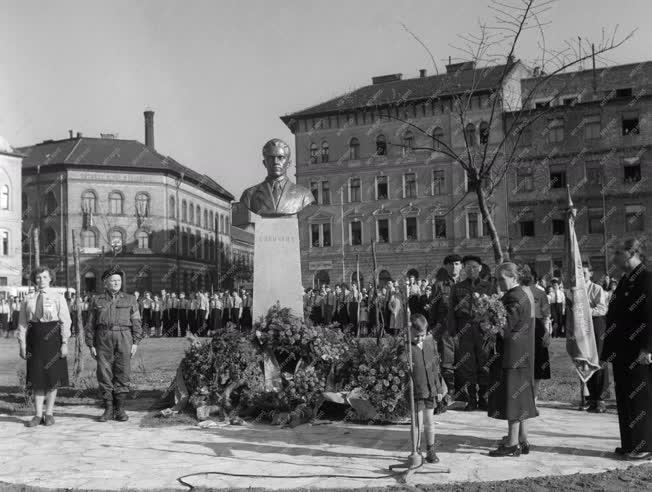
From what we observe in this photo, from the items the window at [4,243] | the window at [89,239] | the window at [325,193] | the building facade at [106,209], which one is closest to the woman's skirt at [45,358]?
the window at [325,193]

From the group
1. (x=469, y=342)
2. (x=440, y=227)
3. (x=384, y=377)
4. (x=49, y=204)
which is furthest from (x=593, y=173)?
(x=384, y=377)

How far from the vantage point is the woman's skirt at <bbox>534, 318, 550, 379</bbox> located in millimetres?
8797

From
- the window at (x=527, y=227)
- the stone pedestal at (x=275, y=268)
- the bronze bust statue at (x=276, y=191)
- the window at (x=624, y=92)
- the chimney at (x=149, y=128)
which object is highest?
the chimney at (x=149, y=128)

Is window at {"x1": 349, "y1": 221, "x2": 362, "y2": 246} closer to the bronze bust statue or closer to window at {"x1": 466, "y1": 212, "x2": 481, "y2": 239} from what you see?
window at {"x1": 466, "y1": 212, "x2": 481, "y2": 239}

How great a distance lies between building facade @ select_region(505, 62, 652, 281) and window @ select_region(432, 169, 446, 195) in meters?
4.82

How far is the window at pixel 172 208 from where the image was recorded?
7188 cm

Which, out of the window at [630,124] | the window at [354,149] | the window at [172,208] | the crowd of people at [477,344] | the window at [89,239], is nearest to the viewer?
the crowd of people at [477,344]

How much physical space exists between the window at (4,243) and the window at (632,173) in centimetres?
4624

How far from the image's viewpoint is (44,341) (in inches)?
382

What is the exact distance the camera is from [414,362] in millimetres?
7566

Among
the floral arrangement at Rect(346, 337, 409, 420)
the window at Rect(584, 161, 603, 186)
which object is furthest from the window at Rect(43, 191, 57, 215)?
the floral arrangement at Rect(346, 337, 409, 420)

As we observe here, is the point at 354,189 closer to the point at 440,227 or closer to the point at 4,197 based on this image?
the point at 440,227

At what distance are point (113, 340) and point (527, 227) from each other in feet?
155

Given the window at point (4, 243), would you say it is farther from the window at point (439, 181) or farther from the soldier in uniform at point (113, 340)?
the soldier in uniform at point (113, 340)
